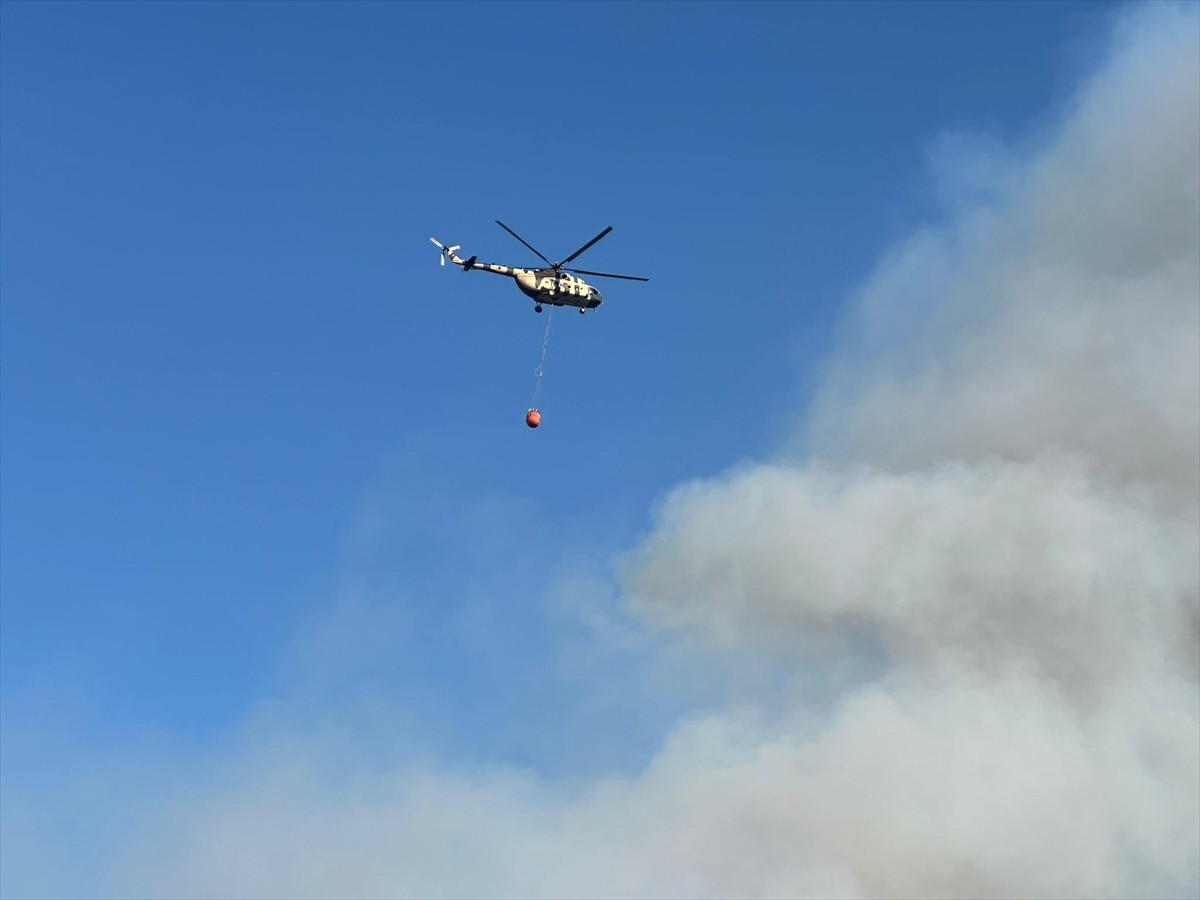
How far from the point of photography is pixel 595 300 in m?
143

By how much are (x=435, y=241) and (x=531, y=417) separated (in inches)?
863

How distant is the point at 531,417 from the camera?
132 meters

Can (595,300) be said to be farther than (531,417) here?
Yes

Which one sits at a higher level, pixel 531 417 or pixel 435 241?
pixel 435 241

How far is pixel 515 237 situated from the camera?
427ft

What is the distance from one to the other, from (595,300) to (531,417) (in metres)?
18.2

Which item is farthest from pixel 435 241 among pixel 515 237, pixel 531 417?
pixel 531 417

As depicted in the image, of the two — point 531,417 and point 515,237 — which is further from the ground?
point 515,237

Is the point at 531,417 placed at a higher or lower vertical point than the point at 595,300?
lower

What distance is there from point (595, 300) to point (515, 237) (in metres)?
15.9

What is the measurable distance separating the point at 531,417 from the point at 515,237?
18.3 metres

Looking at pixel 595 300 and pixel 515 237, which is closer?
pixel 515 237

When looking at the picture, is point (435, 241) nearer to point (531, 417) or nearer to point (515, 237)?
point (515, 237)
